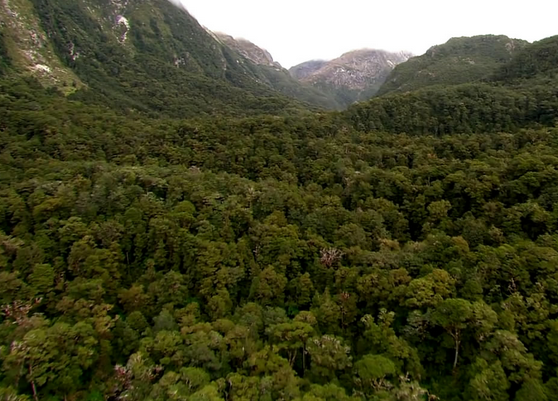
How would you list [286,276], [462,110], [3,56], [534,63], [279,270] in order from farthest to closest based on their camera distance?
[3,56] < [534,63] < [462,110] < [286,276] < [279,270]

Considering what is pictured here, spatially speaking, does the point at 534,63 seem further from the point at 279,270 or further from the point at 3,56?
the point at 3,56

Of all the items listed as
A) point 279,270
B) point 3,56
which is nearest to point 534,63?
point 279,270

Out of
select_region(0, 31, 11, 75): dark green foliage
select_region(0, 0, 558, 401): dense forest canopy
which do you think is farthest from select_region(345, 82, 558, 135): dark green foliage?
select_region(0, 31, 11, 75): dark green foliage

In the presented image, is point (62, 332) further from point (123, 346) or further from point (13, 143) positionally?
point (13, 143)

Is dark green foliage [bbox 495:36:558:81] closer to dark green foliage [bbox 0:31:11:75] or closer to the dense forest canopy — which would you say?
the dense forest canopy

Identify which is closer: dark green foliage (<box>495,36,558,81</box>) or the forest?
the forest

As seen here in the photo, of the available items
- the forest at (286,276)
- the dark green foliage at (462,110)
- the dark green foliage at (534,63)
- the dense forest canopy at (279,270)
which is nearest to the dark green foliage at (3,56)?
the dense forest canopy at (279,270)

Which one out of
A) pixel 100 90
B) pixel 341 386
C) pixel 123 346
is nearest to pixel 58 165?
pixel 123 346
